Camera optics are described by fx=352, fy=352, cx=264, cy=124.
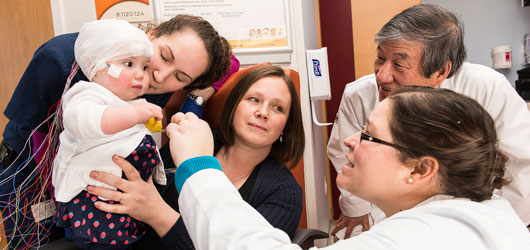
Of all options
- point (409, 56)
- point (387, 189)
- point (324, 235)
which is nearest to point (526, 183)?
point (409, 56)

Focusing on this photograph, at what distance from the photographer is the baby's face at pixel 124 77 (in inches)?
43.3

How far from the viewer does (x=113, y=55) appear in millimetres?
1082

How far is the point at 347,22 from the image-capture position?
10.9 ft

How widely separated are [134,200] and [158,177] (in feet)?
0.70

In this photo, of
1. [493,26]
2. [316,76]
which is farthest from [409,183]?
[493,26]

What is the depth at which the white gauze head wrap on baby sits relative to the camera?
3.56ft

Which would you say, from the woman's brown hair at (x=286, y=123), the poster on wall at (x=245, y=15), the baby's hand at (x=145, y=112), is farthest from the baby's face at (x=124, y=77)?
the poster on wall at (x=245, y=15)

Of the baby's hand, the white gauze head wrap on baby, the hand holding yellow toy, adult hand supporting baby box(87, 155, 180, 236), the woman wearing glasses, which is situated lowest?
adult hand supporting baby box(87, 155, 180, 236)

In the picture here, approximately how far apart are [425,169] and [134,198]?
0.92 meters

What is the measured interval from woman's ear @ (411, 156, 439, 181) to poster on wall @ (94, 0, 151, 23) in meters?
1.70

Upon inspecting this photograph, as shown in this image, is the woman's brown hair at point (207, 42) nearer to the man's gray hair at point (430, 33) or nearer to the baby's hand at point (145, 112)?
the baby's hand at point (145, 112)

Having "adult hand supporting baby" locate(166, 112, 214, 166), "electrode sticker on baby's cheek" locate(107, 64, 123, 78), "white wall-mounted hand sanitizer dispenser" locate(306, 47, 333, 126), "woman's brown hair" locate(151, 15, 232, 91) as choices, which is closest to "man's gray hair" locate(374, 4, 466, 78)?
"white wall-mounted hand sanitizer dispenser" locate(306, 47, 333, 126)

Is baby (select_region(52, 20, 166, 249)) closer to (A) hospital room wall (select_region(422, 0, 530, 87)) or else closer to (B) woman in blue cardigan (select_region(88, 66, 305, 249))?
(B) woman in blue cardigan (select_region(88, 66, 305, 249))

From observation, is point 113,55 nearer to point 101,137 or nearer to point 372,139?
point 101,137
